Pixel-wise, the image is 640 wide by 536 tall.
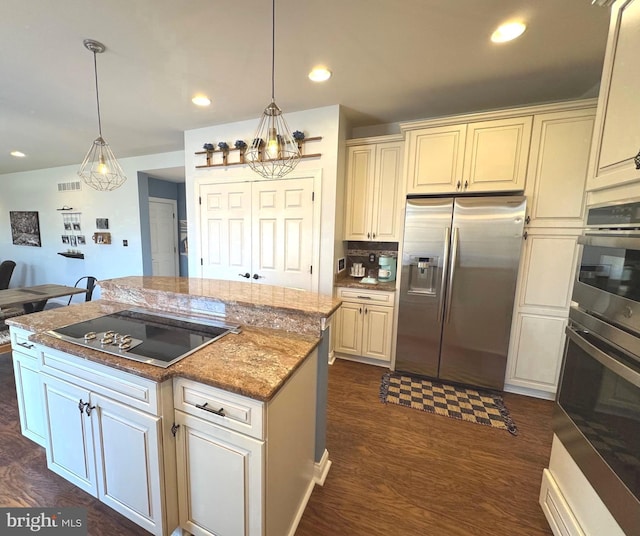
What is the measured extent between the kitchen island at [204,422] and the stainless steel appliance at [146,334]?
0.05 m

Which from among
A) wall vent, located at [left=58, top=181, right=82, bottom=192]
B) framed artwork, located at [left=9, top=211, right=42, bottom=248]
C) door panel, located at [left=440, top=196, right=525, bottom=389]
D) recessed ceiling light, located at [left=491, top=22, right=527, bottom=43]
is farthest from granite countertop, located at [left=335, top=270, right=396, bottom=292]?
framed artwork, located at [left=9, top=211, right=42, bottom=248]

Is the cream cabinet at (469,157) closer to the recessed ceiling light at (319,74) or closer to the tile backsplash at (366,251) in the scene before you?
the tile backsplash at (366,251)

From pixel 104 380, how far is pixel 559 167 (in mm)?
3404

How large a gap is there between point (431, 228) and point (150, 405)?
245cm

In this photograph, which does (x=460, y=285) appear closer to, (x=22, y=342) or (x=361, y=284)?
(x=361, y=284)

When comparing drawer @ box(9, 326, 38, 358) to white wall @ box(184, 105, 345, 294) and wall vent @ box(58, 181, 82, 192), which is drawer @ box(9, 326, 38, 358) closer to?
white wall @ box(184, 105, 345, 294)

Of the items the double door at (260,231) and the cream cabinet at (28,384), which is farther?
the double door at (260,231)

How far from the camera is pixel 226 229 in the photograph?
338cm

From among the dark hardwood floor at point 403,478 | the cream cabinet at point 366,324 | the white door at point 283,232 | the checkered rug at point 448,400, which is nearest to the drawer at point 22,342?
the dark hardwood floor at point 403,478

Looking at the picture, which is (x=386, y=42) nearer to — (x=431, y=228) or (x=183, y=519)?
(x=431, y=228)

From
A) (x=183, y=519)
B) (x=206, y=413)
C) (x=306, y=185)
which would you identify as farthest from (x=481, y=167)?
(x=183, y=519)

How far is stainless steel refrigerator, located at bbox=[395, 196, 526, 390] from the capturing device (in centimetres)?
236

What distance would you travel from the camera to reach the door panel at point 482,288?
2.34 meters

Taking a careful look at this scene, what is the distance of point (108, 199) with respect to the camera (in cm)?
499
